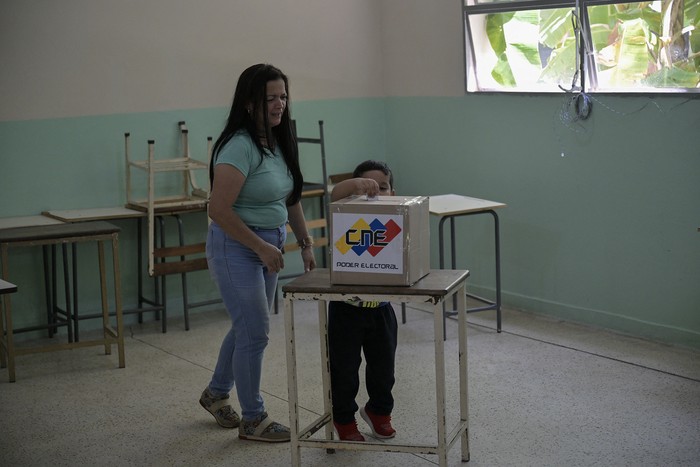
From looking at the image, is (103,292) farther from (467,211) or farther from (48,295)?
(467,211)

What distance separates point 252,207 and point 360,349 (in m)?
0.66

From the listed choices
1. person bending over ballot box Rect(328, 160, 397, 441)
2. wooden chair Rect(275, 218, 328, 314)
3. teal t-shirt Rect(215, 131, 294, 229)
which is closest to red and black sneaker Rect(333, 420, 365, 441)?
person bending over ballot box Rect(328, 160, 397, 441)

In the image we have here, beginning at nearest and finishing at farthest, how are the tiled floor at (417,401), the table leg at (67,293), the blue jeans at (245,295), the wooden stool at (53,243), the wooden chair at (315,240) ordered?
the blue jeans at (245,295)
the tiled floor at (417,401)
the wooden stool at (53,243)
the table leg at (67,293)
the wooden chair at (315,240)

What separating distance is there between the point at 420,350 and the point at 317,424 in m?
1.47

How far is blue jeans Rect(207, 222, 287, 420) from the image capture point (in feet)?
11.1

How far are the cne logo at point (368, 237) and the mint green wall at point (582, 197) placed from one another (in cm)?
226

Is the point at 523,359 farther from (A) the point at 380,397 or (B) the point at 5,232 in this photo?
(B) the point at 5,232

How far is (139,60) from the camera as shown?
219 inches

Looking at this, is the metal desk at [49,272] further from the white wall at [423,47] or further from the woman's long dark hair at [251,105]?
the white wall at [423,47]

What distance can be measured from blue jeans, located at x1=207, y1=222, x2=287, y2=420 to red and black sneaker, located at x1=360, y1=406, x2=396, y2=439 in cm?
45

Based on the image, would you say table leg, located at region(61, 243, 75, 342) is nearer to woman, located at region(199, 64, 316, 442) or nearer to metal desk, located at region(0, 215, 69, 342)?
metal desk, located at region(0, 215, 69, 342)

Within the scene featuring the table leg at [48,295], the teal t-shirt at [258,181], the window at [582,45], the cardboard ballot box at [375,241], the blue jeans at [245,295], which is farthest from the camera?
the table leg at [48,295]

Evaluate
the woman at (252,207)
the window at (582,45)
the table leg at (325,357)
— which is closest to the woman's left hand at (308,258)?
the woman at (252,207)

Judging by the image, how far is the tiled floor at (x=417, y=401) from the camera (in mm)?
3504
